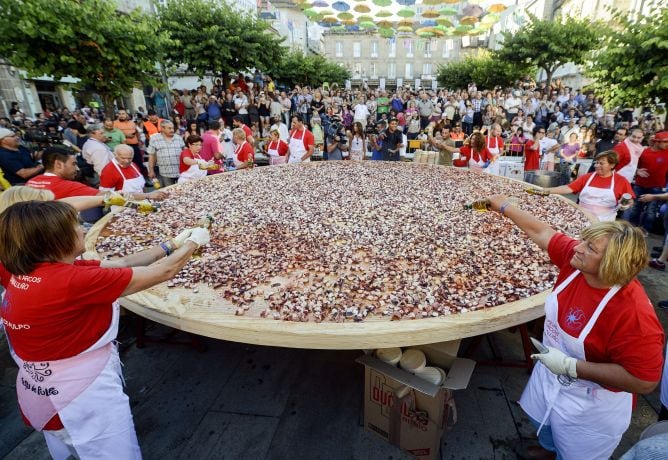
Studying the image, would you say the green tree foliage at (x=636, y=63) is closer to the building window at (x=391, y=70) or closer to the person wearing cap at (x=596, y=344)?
the person wearing cap at (x=596, y=344)

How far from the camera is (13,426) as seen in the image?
2348 millimetres

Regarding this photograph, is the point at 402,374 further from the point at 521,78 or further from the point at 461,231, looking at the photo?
the point at 521,78

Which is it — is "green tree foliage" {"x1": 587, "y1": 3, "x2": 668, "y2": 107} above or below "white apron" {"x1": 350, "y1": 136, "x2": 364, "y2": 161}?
above

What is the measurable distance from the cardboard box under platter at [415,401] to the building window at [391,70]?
187 feet

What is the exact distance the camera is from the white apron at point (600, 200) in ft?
12.1

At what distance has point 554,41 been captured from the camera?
58.0 feet

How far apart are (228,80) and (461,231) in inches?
596

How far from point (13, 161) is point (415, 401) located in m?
5.84

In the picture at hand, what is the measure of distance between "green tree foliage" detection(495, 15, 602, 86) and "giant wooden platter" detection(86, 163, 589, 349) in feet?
65.0

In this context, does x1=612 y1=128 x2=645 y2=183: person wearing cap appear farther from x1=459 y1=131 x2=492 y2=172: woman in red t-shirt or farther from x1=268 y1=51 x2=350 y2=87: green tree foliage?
x1=268 y1=51 x2=350 y2=87: green tree foliage

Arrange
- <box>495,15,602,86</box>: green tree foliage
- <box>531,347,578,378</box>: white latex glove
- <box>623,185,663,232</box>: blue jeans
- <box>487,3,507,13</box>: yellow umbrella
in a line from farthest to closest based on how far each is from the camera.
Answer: <box>495,15,602,86</box>: green tree foliage, <box>487,3,507,13</box>: yellow umbrella, <box>623,185,663,232</box>: blue jeans, <box>531,347,578,378</box>: white latex glove

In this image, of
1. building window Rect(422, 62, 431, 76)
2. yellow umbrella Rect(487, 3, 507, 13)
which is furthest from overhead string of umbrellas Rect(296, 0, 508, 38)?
building window Rect(422, 62, 431, 76)

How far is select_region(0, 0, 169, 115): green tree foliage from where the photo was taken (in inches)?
244

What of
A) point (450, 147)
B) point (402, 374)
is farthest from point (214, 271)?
point (450, 147)
